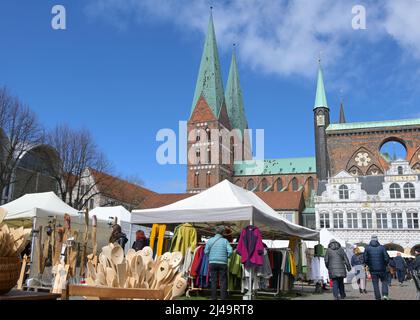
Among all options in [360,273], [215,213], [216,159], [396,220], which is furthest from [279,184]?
[215,213]

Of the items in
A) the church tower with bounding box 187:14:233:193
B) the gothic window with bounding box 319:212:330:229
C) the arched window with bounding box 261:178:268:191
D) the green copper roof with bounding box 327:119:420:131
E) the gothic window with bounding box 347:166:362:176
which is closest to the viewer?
the gothic window with bounding box 319:212:330:229

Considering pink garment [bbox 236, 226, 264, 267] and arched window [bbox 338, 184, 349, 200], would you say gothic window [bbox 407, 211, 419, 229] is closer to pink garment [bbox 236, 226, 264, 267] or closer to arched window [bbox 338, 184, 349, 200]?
arched window [bbox 338, 184, 349, 200]

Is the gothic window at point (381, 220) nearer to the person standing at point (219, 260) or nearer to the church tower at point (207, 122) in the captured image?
the church tower at point (207, 122)

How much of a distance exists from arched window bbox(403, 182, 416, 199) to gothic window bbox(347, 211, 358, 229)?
215 inches

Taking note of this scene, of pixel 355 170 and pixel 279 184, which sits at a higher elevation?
pixel 279 184

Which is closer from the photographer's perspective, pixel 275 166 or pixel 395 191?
pixel 395 191

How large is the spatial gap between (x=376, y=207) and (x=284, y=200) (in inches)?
622

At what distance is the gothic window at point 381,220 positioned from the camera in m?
40.7

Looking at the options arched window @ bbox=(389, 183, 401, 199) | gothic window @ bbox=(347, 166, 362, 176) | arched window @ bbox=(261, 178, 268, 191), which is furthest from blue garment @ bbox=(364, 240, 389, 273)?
arched window @ bbox=(261, 178, 268, 191)

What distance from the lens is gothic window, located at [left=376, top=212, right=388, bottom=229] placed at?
→ 40.7 m

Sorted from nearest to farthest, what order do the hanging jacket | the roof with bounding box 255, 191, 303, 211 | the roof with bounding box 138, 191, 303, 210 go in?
the hanging jacket
the roof with bounding box 255, 191, 303, 211
the roof with bounding box 138, 191, 303, 210

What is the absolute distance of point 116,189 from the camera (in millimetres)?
52281

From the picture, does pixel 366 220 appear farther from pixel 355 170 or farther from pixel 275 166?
pixel 275 166
